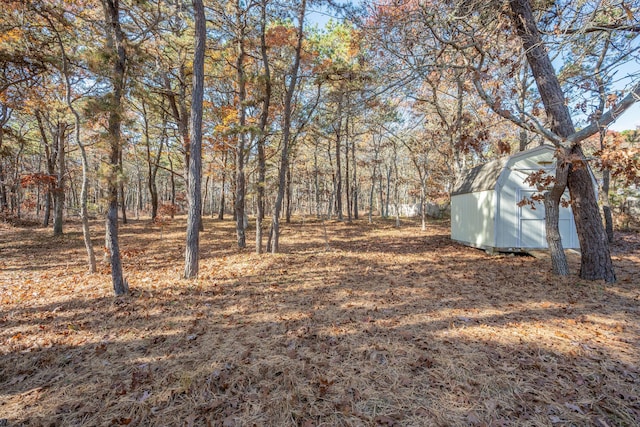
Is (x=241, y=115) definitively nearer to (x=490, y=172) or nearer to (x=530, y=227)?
(x=490, y=172)

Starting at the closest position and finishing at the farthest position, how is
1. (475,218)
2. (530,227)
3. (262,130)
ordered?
(530,227)
(262,130)
(475,218)

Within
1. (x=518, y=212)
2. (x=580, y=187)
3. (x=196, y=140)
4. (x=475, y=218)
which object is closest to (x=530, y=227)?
(x=518, y=212)

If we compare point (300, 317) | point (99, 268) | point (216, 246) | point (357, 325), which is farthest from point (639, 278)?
point (99, 268)

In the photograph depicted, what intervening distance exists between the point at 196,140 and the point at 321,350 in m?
5.15

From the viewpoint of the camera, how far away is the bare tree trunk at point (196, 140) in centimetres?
587

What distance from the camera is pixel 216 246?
10625mm

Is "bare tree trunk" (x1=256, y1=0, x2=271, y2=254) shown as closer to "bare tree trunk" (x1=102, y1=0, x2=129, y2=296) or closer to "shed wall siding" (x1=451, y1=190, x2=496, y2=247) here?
"bare tree trunk" (x1=102, y1=0, x2=129, y2=296)

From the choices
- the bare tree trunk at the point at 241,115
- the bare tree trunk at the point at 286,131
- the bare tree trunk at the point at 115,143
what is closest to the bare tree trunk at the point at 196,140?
the bare tree trunk at the point at 115,143

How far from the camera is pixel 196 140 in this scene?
235 inches

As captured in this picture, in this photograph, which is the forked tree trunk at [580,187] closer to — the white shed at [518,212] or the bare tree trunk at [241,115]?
the white shed at [518,212]

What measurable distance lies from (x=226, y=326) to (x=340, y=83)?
28.4ft

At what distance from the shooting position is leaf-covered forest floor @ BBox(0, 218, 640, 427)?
7.77 feet

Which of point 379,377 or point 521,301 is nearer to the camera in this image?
point 379,377

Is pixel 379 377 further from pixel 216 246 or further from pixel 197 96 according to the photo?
pixel 216 246
